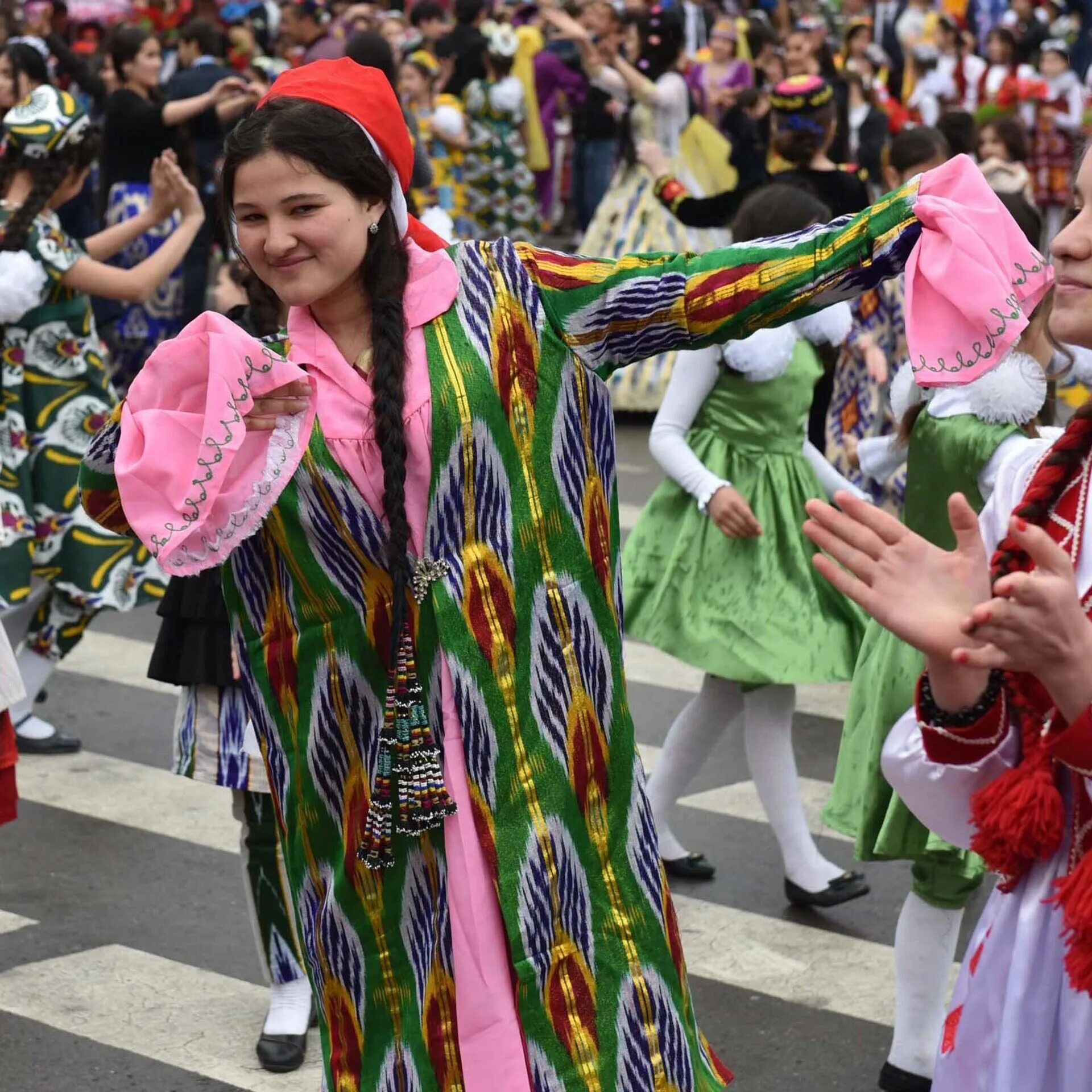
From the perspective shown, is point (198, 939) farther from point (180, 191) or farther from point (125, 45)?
point (125, 45)

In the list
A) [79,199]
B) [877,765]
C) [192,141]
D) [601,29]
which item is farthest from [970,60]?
[877,765]

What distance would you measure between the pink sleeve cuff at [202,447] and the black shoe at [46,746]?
3.97m

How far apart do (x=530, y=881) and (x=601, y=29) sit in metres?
11.9

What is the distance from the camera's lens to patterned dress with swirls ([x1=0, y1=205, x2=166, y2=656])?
6207 mm

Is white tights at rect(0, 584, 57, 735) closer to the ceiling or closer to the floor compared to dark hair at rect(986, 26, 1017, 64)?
closer to the floor

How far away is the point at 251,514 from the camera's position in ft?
8.89

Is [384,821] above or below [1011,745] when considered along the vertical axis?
below

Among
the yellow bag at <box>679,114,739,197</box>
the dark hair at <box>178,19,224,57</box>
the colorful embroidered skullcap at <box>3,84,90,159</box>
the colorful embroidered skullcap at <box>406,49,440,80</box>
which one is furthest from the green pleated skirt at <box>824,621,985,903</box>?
the colorful embroidered skullcap at <box>406,49,440,80</box>

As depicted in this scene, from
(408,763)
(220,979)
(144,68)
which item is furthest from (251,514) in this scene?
(144,68)

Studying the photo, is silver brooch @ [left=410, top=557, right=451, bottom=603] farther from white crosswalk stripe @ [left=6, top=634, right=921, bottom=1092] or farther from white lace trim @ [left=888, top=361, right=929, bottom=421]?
white crosswalk stripe @ [left=6, top=634, right=921, bottom=1092]

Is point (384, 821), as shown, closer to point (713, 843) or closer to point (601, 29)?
point (713, 843)

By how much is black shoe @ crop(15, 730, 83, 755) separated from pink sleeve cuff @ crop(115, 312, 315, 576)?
3969mm

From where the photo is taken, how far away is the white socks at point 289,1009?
4.32 meters

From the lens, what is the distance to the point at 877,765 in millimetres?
4191
